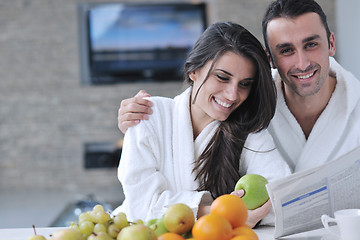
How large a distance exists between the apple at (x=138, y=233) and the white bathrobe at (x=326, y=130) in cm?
93

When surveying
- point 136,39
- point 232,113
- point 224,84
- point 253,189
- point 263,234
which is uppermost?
point 136,39

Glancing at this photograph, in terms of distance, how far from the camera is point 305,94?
164 centimetres

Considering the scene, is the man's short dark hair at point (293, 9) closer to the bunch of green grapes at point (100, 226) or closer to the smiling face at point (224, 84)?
the smiling face at point (224, 84)

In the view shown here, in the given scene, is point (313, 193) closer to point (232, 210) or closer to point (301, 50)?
point (232, 210)

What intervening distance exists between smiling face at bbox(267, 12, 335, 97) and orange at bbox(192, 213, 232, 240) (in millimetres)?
813

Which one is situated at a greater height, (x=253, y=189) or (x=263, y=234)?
(x=253, y=189)

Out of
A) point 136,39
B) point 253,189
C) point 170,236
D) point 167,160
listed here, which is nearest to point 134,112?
point 167,160

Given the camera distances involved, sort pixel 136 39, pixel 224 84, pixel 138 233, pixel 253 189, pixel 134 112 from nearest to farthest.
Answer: pixel 138 233 < pixel 253 189 < pixel 224 84 < pixel 134 112 < pixel 136 39

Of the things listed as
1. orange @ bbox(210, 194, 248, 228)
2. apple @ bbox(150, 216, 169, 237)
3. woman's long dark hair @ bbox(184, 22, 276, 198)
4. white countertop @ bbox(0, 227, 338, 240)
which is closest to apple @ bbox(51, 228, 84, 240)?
apple @ bbox(150, 216, 169, 237)

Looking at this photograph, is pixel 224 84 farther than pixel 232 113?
No

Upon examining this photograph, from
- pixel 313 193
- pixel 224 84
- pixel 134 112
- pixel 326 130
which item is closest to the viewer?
pixel 313 193

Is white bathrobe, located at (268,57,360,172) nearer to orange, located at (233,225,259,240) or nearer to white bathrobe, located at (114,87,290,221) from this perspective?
white bathrobe, located at (114,87,290,221)

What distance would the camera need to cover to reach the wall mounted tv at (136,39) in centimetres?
499

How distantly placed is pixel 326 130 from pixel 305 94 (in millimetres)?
162
